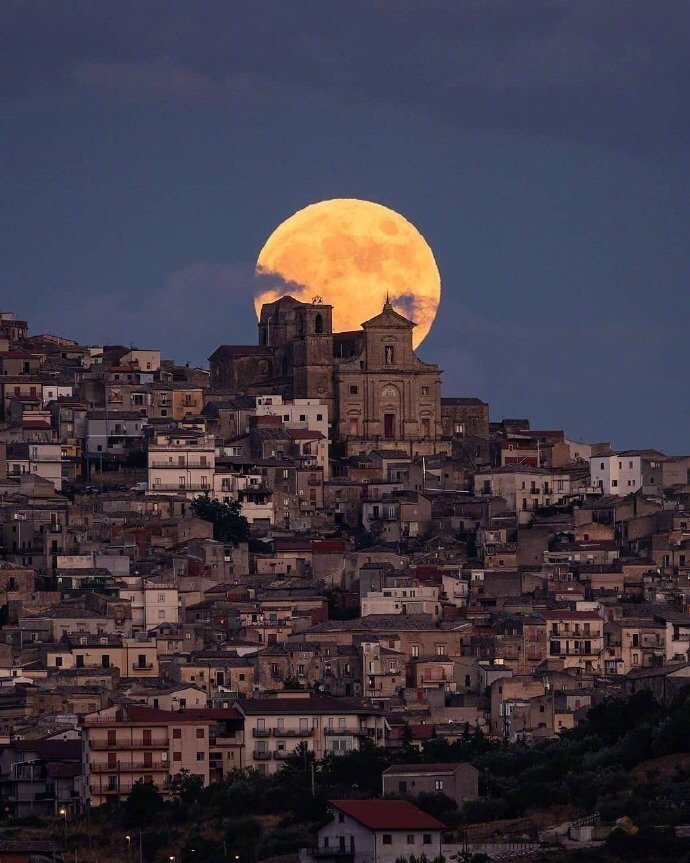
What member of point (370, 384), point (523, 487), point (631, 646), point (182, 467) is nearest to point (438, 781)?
point (631, 646)

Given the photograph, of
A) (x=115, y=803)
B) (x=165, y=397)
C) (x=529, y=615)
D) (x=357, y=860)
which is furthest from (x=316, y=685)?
(x=165, y=397)

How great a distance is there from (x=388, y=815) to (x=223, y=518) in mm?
43427

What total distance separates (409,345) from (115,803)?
173 feet

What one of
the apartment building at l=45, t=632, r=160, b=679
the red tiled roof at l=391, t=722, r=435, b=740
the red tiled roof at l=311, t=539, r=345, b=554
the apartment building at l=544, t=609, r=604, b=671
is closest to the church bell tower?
the red tiled roof at l=311, t=539, r=345, b=554

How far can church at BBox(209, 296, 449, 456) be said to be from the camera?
429 ft

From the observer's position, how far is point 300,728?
A: 87438 millimetres

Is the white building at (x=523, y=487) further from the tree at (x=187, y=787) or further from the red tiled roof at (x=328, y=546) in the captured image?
the tree at (x=187, y=787)

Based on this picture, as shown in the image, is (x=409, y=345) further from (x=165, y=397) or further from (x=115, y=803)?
(x=115, y=803)

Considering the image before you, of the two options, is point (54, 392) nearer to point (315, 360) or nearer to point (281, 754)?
point (315, 360)

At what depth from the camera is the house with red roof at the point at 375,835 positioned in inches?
2837

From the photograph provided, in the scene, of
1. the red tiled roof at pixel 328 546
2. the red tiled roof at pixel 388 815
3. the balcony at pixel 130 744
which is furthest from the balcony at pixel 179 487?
the red tiled roof at pixel 388 815

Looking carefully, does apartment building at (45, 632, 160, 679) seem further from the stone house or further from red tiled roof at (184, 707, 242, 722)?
the stone house

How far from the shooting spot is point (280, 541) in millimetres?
113750

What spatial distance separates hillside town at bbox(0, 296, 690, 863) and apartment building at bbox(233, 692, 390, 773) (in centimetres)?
7
